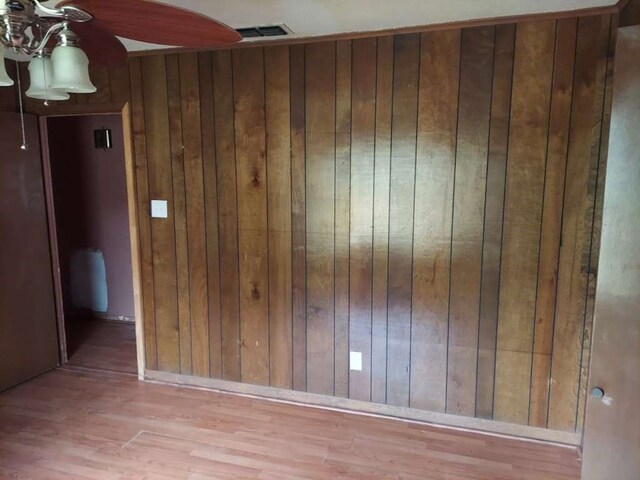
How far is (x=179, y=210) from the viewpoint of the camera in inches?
113

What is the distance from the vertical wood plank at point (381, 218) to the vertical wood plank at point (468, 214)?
374 mm

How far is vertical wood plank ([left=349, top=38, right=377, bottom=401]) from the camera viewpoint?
2.43 meters

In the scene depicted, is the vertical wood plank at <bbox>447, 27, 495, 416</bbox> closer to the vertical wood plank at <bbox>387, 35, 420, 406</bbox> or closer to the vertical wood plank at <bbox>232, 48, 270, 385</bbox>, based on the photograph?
the vertical wood plank at <bbox>387, 35, 420, 406</bbox>

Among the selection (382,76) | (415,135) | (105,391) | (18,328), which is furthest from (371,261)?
(18,328)

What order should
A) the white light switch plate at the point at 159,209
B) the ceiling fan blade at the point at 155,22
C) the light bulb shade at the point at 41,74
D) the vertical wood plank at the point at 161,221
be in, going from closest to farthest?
1. the ceiling fan blade at the point at 155,22
2. the light bulb shade at the point at 41,74
3. the vertical wood plank at the point at 161,221
4. the white light switch plate at the point at 159,209

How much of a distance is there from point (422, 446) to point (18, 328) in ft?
9.22

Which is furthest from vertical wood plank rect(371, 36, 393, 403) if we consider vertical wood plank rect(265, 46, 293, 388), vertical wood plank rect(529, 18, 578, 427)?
vertical wood plank rect(529, 18, 578, 427)

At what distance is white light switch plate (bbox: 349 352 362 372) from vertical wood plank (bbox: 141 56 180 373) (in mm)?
1247

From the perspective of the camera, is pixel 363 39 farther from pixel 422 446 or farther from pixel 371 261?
pixel 422 446

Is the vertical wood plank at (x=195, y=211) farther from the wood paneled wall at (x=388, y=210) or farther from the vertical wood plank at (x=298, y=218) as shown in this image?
the vertical wood plank at (x=298, y=218)

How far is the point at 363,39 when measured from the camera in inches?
94.6

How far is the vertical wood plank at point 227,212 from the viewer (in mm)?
2678

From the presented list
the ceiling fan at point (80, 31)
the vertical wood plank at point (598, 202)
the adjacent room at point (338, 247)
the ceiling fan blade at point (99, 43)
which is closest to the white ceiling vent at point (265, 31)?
the adjacent room at point (338, 247)

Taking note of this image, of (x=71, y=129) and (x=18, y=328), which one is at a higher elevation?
(x=71, y=129)
